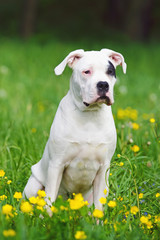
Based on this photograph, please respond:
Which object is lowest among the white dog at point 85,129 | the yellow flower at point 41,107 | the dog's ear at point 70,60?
the yellow flower at point 41,107

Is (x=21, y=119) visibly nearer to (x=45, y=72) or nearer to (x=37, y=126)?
(x=37, y=126)

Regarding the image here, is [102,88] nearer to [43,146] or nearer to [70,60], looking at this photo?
[70,60]

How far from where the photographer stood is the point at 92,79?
8.55 ft

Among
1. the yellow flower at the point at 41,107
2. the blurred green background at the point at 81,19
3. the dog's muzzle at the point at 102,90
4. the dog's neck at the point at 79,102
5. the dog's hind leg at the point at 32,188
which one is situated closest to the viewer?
the dog's muzzle at the point at 102,90

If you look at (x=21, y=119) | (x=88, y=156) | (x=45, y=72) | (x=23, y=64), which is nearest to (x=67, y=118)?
(x=88, y=156)

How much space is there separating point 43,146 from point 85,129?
1.06m

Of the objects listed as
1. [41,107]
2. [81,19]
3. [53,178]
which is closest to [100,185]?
[53,178]

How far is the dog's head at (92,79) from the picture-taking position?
8.47 ft

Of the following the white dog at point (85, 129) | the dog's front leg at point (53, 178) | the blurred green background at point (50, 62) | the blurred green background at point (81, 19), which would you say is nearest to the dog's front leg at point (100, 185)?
the white dog at point (85, 129)

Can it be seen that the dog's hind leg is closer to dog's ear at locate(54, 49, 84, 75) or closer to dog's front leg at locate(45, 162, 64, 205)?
dog's front leg at locate(45, 162, 64, 205)

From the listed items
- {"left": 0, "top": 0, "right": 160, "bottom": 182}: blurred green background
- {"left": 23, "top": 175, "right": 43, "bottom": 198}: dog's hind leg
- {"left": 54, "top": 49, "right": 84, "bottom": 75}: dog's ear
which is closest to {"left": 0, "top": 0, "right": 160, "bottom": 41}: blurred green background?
{"left": 0, "top": 0, "right": 160, "bottom": 182}: blurred green background

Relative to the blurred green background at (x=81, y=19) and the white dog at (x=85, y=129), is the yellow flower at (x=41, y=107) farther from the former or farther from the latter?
the blurred green background at (x=81, y=19)

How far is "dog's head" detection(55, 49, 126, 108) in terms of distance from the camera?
8.47ft

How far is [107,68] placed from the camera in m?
2.69
